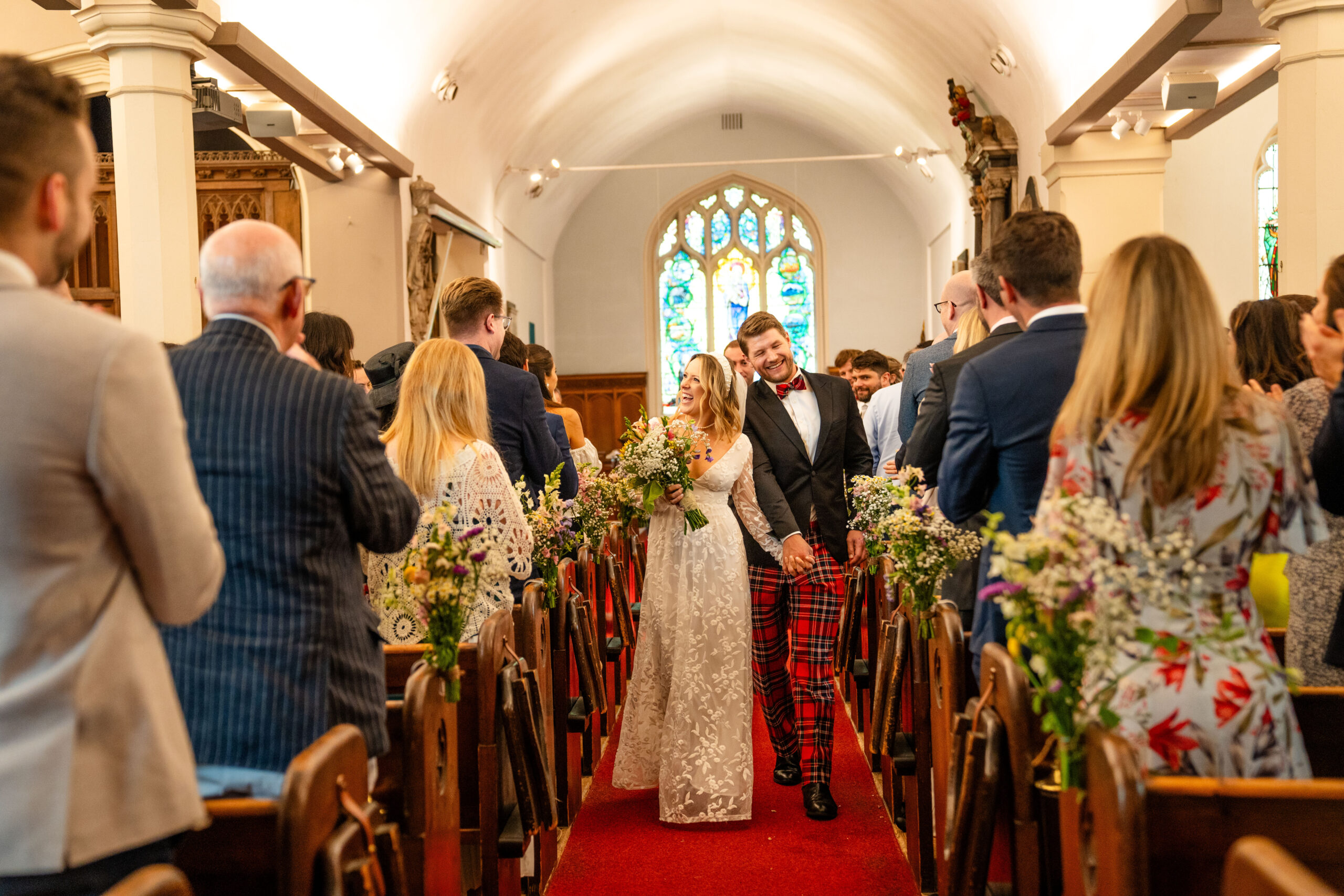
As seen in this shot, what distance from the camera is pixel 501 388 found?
4.25 meters

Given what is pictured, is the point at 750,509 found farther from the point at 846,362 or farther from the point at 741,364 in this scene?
the point at 846,362

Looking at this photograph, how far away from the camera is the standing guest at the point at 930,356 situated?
15.0ft

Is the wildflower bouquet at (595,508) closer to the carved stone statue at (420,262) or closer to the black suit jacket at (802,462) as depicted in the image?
the black suit jacket at (802,462)

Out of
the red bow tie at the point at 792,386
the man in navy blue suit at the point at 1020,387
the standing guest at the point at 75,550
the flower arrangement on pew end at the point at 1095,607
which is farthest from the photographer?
the red bow tie at the point at 792,386

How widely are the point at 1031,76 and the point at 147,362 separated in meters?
8.75

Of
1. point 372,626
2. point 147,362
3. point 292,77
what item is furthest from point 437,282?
point 147,362

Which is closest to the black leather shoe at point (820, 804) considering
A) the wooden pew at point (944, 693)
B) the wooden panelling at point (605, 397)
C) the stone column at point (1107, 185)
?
the wooden pew at point (944, 693)

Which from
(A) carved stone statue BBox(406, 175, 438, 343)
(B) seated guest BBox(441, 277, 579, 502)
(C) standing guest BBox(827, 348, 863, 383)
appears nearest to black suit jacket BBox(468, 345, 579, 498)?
(B) seated guest BBox(441, 277, 579, 502)

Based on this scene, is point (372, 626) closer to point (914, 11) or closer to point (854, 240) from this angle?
point (914, 11)

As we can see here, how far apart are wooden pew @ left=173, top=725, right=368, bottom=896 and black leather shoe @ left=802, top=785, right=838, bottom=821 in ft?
9.39

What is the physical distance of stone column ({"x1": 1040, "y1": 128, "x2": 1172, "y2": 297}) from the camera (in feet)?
28.1

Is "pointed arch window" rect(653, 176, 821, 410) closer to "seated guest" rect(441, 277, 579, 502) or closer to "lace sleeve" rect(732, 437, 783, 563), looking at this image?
"lace sleeve" rect(732, 437, 783, 563)

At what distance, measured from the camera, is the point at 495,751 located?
10.2ft

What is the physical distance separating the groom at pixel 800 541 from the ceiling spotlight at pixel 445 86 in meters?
5.87
